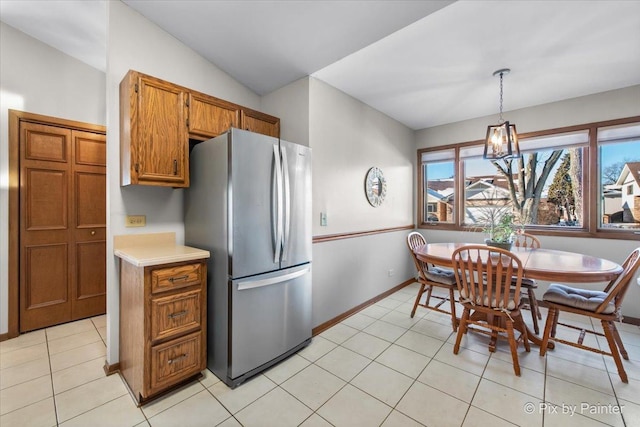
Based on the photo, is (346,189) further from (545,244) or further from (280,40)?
(545,244)

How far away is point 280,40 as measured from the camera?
7.44ft

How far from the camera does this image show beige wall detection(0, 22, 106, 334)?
98.7 inches

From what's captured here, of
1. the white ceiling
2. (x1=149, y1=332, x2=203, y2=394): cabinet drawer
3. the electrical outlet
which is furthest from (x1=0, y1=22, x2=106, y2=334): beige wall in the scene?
(x1=149, y1=332, x2=203, y2=394): cabinet drawer

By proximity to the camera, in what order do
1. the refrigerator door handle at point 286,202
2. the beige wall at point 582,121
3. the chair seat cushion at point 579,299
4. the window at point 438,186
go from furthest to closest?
the window at point 438,186, the beige wall at point 582,121, the refrigerator door handle at point 286,202, the chair seat cushion at point 579,299

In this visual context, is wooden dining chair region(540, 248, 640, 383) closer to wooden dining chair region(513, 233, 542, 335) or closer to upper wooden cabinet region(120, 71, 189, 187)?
wooden dining chair region(513, 233, 542, 335)

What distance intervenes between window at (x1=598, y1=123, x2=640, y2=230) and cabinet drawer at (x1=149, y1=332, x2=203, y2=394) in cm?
448

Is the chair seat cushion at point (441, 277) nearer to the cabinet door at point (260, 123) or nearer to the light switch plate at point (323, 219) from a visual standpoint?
the light switch plate at point (323, 219)

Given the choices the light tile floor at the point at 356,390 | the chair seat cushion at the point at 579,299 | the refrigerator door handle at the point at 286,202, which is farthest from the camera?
the refrigerator door handle at the point at 286,202

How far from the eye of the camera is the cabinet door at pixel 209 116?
2194mm

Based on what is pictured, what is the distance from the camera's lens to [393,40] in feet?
7.22

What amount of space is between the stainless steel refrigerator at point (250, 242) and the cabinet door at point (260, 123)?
0.58 meters

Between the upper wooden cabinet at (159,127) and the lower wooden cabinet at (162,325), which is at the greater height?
the upper wooden cabinet at (159,127)

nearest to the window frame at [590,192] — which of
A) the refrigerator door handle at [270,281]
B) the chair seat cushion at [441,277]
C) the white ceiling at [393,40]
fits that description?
the white ceiling at [393,40]

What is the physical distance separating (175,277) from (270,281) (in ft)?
2.16
